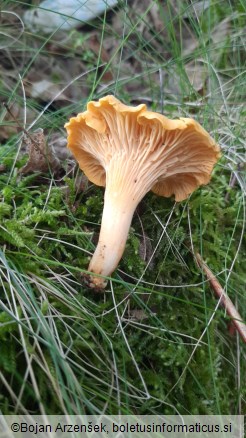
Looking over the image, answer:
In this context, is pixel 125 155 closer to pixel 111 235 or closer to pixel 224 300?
pixel 111 235

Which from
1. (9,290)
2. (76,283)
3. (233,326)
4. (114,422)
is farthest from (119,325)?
(233,326)

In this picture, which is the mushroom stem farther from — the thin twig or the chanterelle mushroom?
Result: the thin twig

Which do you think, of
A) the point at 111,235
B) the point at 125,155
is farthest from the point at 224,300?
the point at 125,155

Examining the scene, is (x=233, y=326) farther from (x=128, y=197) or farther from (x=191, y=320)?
(x=128, y=197)

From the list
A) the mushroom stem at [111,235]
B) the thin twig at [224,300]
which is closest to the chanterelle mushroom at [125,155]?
the mushroom stem at [111,235]

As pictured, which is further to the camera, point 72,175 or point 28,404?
point 72,175

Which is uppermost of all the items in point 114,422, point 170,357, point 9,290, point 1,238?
point 1,238

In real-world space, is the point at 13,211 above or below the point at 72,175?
below
